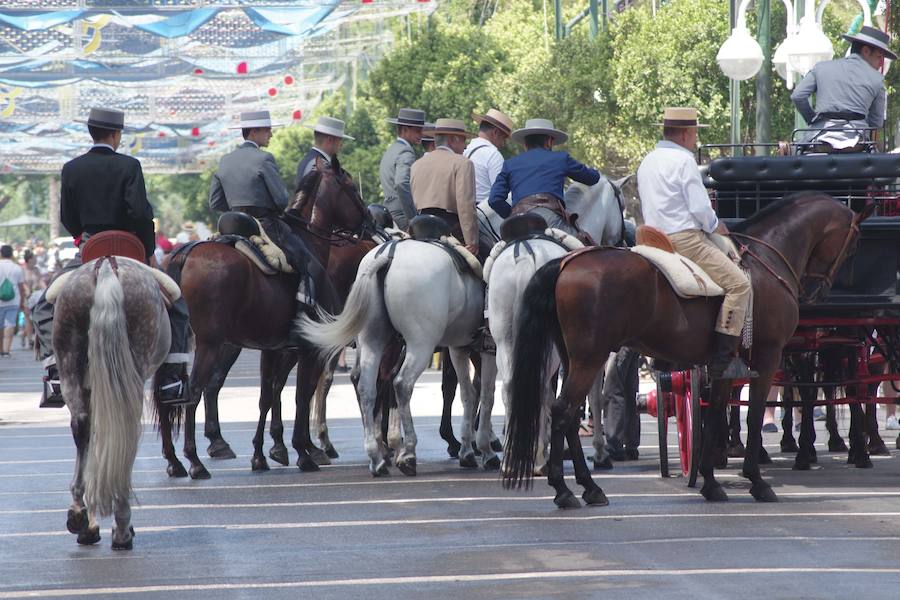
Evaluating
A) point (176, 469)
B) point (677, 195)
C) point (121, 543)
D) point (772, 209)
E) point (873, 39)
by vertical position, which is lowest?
point (176, 469)

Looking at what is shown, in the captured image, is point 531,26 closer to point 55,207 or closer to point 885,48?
point 885,48

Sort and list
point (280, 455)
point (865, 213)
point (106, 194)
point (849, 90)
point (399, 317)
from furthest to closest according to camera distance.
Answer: point (280, 455)
point (849, 90)
point (399, 317)
point (865, 213)
point (106, 194)

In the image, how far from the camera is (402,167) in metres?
16.0

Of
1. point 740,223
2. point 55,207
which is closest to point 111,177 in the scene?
point 740,223

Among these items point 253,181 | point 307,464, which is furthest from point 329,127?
point 307,464

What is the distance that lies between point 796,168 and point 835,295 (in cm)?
95

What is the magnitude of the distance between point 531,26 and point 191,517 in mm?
48893

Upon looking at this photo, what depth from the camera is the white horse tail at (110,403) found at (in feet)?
32.9

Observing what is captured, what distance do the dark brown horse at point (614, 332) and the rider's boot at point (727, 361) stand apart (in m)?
0.07

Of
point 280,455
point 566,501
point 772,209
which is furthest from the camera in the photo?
point 280,455

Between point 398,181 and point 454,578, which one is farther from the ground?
point 398,181

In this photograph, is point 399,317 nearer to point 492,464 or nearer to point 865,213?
point 492,464

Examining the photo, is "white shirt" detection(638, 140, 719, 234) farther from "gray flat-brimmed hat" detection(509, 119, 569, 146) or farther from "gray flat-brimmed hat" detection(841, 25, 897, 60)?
"gray flat-brimmed hat" detection(841, 25, 897, 60)

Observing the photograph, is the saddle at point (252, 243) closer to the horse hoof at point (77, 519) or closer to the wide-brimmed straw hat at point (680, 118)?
the wide-brimmed straw hat at point (680, 118)
